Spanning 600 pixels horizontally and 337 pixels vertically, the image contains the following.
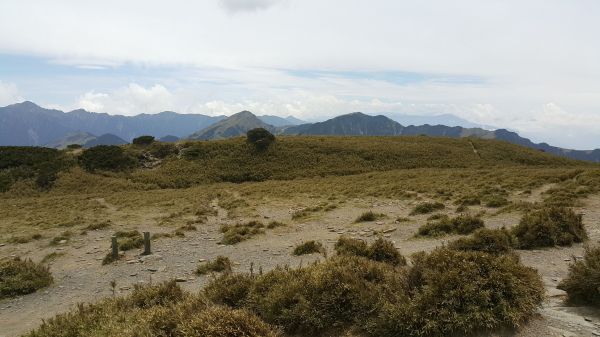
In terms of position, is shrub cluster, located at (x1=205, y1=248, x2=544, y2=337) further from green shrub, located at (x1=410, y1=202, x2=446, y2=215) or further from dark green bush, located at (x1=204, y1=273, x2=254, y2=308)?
green shrub, located at (x1=410, y1=202, x2=446, y2=215)

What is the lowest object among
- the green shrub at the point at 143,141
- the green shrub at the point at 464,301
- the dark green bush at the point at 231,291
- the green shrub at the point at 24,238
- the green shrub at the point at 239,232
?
the green shrub at the point at 24,238

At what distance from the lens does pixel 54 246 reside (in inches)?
816

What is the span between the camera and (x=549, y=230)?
13297 millimetres

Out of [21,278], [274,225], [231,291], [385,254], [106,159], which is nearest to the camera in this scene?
[231,291]

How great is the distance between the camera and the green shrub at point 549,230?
Result: 13.1 m

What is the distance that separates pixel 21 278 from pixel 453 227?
1736cm

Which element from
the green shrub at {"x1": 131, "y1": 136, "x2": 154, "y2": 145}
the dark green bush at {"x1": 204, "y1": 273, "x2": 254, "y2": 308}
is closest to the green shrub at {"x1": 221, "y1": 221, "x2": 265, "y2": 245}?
the dark green bush at {"x1": 204, "y1": 273, "x2": 254, "y2": 308}

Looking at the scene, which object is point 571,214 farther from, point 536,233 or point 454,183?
point 454,183

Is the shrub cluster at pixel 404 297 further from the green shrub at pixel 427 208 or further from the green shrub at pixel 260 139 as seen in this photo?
the green shrub at pixel 260 139

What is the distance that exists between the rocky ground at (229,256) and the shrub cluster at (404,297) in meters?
0.53

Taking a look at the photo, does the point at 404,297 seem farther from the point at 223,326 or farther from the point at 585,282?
the point at 585,282

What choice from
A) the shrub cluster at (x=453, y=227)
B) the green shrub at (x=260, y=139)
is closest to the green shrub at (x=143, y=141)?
the green shrub at (x=260, y=139)

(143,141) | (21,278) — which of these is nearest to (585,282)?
(21,278)

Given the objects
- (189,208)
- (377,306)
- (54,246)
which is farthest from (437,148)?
(377,306)
